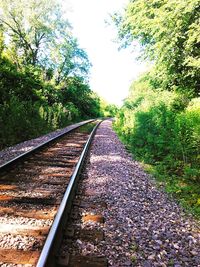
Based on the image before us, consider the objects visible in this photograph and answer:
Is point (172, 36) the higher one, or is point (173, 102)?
point (172, 36)

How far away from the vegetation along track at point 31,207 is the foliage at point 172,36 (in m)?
5.82

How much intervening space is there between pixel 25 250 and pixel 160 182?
449 cm

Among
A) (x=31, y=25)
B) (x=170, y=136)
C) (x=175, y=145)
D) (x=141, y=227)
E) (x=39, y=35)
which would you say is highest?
(x=31, y=25)

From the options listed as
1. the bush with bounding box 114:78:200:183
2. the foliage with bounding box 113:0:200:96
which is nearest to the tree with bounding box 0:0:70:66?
the foliage with bounding box 113:0:200:96

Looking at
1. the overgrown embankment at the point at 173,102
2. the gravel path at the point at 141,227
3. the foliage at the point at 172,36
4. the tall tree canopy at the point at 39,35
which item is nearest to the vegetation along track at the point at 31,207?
the gravel path at the point at 141,227

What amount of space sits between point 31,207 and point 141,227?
169cm

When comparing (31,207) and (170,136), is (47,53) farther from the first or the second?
(31,207)

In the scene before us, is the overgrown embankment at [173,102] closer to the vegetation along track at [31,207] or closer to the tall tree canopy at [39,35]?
the vegetation along track at [31,207]

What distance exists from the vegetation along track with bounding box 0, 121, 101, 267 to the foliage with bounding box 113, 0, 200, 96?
5.82 m

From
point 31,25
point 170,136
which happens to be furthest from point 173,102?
point 31,25

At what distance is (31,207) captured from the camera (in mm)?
4148

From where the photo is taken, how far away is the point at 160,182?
6.77 metres

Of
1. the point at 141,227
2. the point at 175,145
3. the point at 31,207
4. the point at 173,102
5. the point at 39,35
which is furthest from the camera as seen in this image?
the point at 39,35

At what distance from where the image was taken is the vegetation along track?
112 inches
